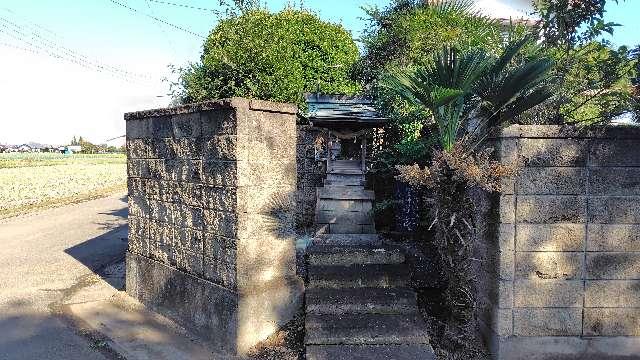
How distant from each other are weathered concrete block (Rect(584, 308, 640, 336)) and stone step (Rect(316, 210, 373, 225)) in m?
3.69

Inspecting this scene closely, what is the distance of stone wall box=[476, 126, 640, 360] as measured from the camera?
11.8 feet

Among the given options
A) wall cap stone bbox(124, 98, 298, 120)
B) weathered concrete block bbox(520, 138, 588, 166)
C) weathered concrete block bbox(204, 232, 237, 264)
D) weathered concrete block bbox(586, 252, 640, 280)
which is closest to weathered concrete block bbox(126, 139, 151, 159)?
wall cap stone bbox(124, 98, 298, 120)

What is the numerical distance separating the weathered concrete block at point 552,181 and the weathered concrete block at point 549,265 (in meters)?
0.56

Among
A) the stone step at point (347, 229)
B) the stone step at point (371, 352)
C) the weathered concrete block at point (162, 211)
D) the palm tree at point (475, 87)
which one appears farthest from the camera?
the stone step at point (347, 229)

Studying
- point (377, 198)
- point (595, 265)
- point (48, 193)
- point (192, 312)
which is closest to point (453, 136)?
point (595, 265)

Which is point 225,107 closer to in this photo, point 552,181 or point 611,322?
point 552,181

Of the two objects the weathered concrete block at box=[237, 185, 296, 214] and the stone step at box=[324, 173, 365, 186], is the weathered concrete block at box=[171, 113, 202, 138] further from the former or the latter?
the stone step at box=[324, 173, 365, 186]

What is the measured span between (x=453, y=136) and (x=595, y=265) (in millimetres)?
1703

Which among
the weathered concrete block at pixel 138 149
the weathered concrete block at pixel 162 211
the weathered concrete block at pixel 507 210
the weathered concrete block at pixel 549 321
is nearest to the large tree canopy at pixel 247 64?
the weathered concrete block at pixel 138 149

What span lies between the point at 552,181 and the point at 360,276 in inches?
89.1

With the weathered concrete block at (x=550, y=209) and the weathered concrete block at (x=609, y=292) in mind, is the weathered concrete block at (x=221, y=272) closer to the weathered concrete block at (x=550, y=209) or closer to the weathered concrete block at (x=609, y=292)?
the weathered concrete block at (x=550, y=209)

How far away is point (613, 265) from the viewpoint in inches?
143

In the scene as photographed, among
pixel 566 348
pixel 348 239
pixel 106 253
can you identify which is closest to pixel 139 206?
pixel 348 239

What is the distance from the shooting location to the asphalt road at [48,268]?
445 centimetres
